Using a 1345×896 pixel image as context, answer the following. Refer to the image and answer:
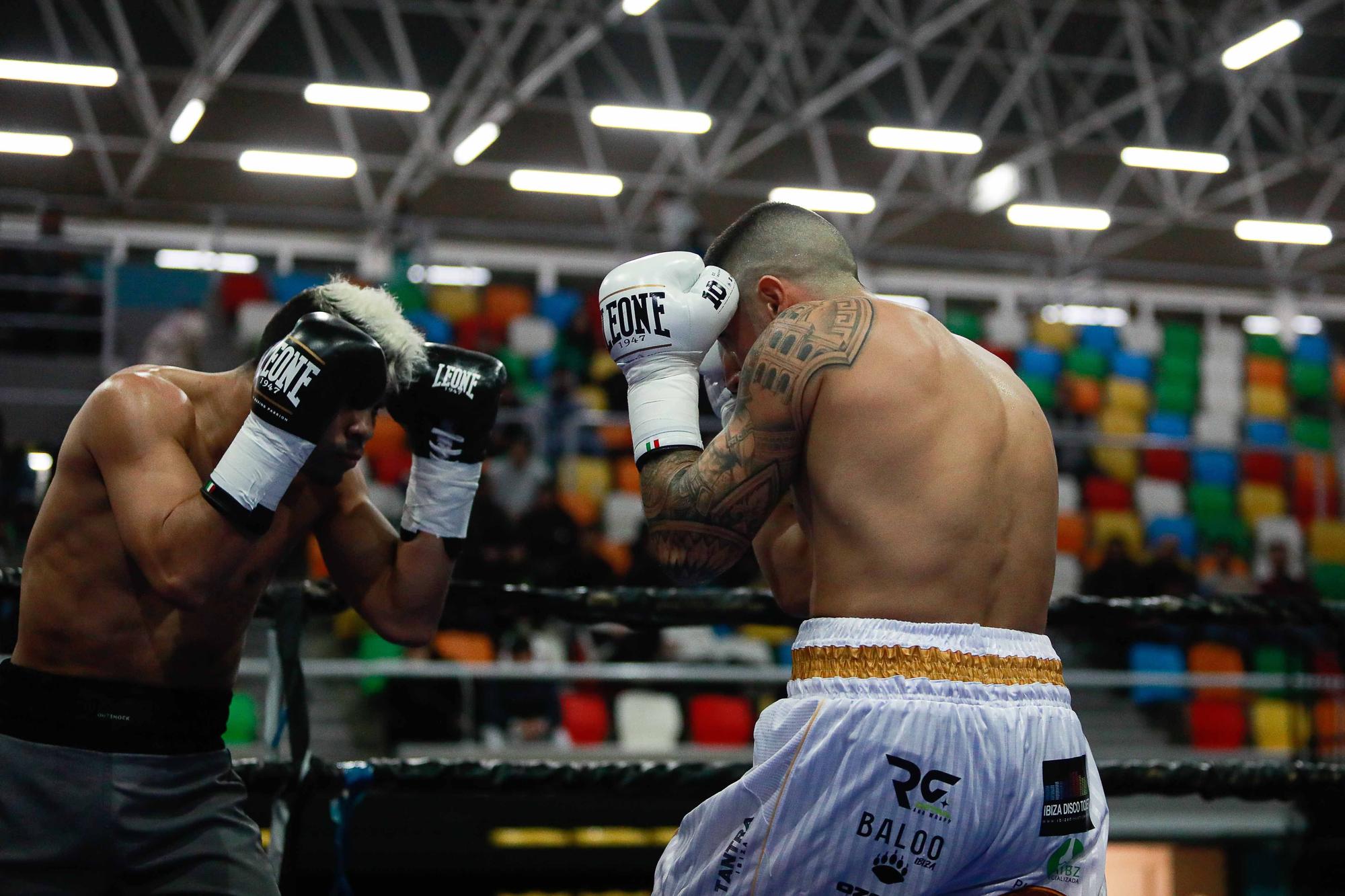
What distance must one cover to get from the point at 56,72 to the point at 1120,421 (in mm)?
8850

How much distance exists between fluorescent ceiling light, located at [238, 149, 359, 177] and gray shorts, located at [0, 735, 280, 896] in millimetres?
11096

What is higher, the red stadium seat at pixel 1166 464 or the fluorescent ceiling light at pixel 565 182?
the fluorescent ceiling light at pixel 565 182

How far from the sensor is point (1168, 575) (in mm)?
7961

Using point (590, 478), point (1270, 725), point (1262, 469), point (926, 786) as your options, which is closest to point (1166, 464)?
point (1262, 469)

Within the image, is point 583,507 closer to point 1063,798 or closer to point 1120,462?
point 1120,462

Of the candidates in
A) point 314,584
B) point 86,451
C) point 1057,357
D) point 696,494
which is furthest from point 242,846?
point 1057,357

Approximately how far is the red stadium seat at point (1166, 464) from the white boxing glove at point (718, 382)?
355 inches

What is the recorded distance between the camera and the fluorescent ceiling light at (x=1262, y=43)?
10.5 m

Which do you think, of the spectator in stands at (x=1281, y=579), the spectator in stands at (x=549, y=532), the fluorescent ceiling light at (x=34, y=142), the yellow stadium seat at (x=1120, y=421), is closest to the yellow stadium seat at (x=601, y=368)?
the spectator in stands at (x=549, y=532)

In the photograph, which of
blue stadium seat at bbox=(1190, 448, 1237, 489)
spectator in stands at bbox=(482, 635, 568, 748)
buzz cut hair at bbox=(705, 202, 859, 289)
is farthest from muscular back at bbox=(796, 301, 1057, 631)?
blue stadium seat at bbox=(1190, 448, 1237, 489)

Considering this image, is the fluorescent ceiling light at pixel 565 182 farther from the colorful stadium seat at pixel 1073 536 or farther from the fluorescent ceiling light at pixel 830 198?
the colorful stadium seat at pixel 1073 536

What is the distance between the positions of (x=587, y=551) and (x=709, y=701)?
0.96 m

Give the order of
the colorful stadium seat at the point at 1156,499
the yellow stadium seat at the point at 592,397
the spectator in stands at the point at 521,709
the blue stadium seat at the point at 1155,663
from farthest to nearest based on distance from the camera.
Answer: the colorful stadium seat at the point at 1156,499
the yellow stadium seat at the point at 592,397
the blue stadium seat at the point at 1155,663
the spectator in stands at the point at 521,709

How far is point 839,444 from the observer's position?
1.65 m
